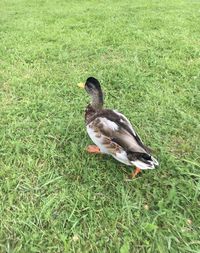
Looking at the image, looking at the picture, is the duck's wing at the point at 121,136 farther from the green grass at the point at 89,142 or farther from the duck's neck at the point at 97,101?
the green grass at the point at 89,142

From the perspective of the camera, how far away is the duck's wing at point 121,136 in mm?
2045

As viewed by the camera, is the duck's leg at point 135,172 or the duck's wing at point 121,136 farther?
the duck's leg at point 135,172

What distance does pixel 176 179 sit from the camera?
2.27 meters

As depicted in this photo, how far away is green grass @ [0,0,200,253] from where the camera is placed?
195cm

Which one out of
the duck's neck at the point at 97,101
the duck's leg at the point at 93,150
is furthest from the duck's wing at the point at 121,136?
the duck's leg at the point at 93,150

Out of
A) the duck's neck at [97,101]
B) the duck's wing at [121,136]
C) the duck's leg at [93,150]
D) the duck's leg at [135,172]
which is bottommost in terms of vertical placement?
the duck's leg at [135,172]

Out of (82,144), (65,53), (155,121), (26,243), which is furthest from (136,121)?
(65,53)

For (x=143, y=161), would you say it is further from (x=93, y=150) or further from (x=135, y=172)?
(x=93, y=150)

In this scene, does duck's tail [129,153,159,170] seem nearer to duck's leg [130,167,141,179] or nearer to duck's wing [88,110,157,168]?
duck's wing [88,110,157,168]

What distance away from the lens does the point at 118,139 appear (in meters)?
2.14

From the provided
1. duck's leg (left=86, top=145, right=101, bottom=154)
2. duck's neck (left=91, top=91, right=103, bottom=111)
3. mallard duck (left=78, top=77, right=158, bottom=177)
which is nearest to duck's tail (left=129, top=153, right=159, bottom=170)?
mallard duck (left=78, top=77, right=158, bottom=177)

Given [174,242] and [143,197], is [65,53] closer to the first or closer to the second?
[143,197]

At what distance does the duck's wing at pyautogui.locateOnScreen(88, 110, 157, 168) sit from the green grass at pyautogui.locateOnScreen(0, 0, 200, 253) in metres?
0.27

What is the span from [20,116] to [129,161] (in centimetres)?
134
